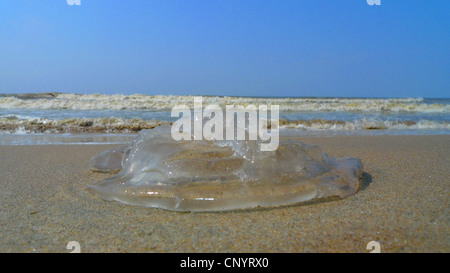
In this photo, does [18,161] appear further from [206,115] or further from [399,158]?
[399,158]

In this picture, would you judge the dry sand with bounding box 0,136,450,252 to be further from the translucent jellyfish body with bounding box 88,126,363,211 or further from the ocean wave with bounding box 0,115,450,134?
the ocean wave with bounding box 0,115,450,134

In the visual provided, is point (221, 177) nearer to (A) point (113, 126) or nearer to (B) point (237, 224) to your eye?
(B) point (237, 224)

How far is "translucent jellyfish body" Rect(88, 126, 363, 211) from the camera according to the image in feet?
6.26

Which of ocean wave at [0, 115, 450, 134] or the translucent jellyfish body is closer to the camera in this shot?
the translucent jellyfish body

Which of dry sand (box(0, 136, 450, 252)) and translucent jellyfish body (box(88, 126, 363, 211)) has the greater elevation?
translucent jellyfish body (box(88, 126, 363, 211))

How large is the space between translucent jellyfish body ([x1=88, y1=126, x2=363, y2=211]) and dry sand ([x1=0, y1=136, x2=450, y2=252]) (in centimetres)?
6

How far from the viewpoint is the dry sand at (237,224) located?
4.89ft

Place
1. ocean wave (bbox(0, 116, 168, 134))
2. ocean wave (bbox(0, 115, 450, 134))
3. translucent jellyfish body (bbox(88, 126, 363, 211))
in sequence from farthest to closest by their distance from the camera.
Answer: ocean wave (bbox(0, 115, 450, 134)), ocean wave (bbox(0, 116, 168, 134)), translucent jellyfish body (bbox(88, 126, 363, 211))

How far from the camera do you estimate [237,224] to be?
172cm

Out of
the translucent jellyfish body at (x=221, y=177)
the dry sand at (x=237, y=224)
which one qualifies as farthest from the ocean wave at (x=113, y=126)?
the translucent jellyfish body at (x=221, y=177)

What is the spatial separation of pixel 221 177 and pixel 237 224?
0.36m

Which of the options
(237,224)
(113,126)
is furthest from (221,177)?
(113,126)

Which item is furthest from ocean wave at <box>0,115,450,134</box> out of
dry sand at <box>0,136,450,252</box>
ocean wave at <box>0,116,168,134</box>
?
dry sand at <box>0,136,450,252</box>
